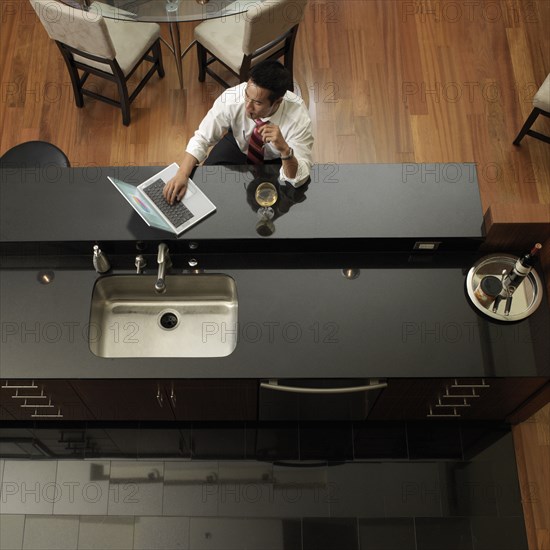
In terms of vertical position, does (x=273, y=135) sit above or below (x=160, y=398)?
above

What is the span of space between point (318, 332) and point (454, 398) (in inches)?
32.1

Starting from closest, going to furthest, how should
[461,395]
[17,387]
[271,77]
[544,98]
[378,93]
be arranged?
[271,77] < [17,387] < [461,395] < [544,98] < [378,93]

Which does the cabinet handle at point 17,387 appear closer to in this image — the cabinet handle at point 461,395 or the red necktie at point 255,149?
the red necktie at point 255,149

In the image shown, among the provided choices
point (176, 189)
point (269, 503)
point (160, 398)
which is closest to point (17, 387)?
point (160, 398)

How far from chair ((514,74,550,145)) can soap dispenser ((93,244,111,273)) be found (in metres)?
2.72

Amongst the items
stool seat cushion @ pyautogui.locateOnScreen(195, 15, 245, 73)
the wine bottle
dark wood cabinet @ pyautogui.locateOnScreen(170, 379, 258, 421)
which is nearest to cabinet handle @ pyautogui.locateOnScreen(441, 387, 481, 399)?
the wine bottle

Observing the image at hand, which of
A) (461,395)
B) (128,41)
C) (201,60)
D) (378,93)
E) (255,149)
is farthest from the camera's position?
(378,93)

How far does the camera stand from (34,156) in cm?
342

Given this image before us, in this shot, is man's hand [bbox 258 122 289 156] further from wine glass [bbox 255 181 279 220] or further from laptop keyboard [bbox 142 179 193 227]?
laptop keyboard [bbox 142 179 193 227]

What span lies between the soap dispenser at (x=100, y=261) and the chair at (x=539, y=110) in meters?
2.72

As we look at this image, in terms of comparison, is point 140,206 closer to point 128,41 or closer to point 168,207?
point 168,207

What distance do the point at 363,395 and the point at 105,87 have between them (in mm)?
2773

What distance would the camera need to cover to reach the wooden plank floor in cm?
395

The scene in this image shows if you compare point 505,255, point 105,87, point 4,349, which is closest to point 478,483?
point 505,255
